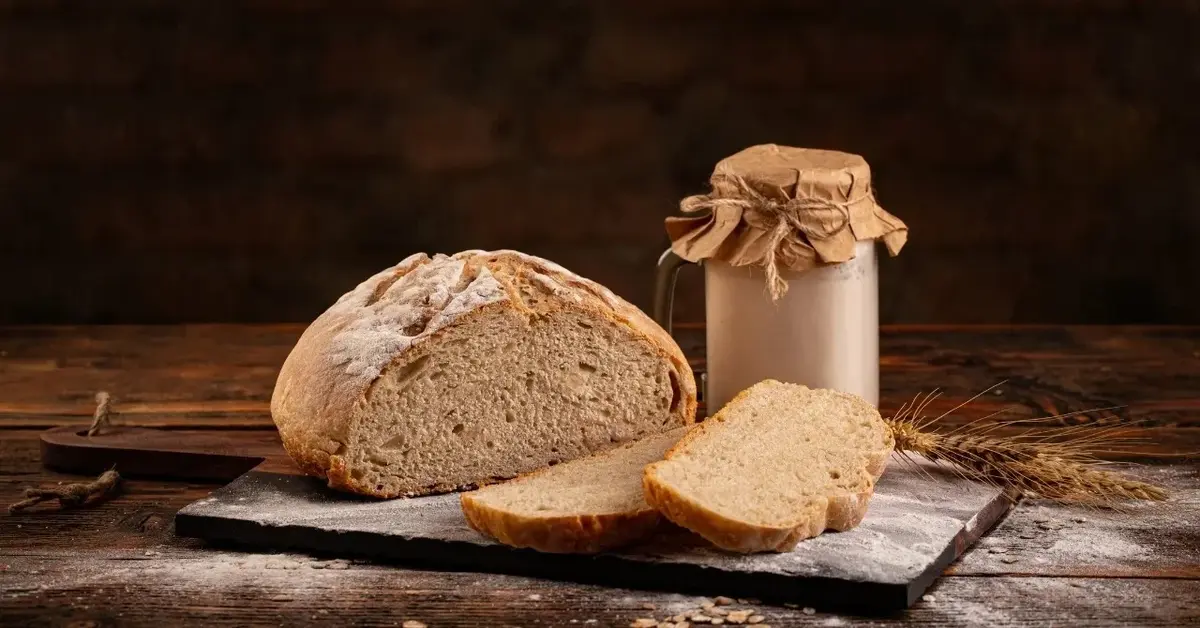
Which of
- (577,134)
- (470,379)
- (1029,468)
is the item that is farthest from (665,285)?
(577,134)

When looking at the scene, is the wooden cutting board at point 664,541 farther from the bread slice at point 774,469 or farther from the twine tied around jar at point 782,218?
the twine tied around jar at point 782,218

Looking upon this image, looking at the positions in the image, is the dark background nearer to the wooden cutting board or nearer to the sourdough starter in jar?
the sourdough starter in jar

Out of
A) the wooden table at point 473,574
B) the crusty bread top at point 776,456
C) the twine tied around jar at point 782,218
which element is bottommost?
the wooden table at point 473,574

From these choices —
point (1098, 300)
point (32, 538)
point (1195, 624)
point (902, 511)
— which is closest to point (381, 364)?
point (32, 538)

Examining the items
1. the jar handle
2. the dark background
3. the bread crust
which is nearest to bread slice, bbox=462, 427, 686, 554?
the bread crust

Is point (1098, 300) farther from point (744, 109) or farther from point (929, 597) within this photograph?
point (929, 597)

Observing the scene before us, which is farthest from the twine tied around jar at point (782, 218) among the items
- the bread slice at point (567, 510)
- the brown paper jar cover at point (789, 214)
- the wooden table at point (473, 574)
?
the wooden table at point (473, 574)
